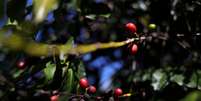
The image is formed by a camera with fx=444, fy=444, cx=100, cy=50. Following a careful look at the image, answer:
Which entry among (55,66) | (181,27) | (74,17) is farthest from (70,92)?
(181,27)

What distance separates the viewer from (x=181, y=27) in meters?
2.90

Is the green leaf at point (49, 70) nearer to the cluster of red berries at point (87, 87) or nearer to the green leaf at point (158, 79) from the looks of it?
the cluster of red berries at point (87, 87)

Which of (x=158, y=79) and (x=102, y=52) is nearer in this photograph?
(x=158, y=79)

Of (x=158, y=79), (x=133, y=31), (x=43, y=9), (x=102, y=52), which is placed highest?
(x=43, y=9)

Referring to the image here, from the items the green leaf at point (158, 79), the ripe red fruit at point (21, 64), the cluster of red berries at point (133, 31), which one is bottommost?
the green leaf at point (158, 79)

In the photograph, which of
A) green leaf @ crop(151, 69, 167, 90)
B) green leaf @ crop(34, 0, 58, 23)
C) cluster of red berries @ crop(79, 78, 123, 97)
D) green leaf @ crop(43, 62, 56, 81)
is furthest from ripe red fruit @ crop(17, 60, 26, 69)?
green leaf @ crop(34, 0, 58, 23)

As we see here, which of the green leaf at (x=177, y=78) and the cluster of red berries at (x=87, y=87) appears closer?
the cluster of red berries at (x=87, y=87)

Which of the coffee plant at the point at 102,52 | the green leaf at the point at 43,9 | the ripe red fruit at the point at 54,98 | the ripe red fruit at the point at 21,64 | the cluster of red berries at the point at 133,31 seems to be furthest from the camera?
the ripe red fruit at the point at 21,64

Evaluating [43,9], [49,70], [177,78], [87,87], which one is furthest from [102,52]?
[43,9]

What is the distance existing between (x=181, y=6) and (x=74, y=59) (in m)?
1.27

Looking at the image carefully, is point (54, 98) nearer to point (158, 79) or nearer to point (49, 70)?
point (49, 70)

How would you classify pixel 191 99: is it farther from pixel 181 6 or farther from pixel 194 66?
pixel 181 6

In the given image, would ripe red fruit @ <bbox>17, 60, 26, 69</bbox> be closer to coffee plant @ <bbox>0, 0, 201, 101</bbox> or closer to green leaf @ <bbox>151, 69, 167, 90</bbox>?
coffee plant @ <bbox>0, 0, 201, 101</bbox>

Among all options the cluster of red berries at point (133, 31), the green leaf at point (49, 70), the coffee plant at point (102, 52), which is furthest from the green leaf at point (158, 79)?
the green leaf at point (49, 70)
